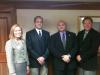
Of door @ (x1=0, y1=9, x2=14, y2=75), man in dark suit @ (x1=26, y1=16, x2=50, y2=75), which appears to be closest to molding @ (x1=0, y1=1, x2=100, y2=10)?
door @ (x1=0, y1=9, x2=14, y2=75)

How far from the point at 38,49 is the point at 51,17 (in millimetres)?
895

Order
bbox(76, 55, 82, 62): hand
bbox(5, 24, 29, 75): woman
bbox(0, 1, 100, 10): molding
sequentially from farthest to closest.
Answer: bbox(0, 1, 100, 10): molding
bbox(76, 55, 82, 62): hand
bbox(5, 24, 29, 75): woman

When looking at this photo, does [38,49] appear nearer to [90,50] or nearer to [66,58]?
[66,58]

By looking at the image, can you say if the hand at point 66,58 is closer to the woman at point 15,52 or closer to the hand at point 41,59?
the hand at point 41,59

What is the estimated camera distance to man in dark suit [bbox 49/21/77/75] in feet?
13.4

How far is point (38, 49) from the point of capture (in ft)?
13.6

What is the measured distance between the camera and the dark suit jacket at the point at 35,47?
4.13 metres

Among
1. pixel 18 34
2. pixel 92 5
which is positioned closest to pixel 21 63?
pixel 18 34

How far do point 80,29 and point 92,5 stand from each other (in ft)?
1.91

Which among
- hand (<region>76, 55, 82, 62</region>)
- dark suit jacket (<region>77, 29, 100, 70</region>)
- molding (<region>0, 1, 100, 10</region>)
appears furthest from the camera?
molding (<region>0, 1, 100, 10</region>)

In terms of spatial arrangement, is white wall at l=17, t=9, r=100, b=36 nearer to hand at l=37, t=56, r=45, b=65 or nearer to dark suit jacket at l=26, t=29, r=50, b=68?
dark suit jacket at l=26, t=29, r=50, b=68

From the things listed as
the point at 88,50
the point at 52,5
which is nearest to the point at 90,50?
the point at 88,50

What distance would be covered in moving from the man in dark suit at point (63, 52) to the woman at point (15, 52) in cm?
71

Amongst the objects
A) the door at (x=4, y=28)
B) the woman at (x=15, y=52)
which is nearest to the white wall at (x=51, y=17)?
the door at (x=4, y=28)
